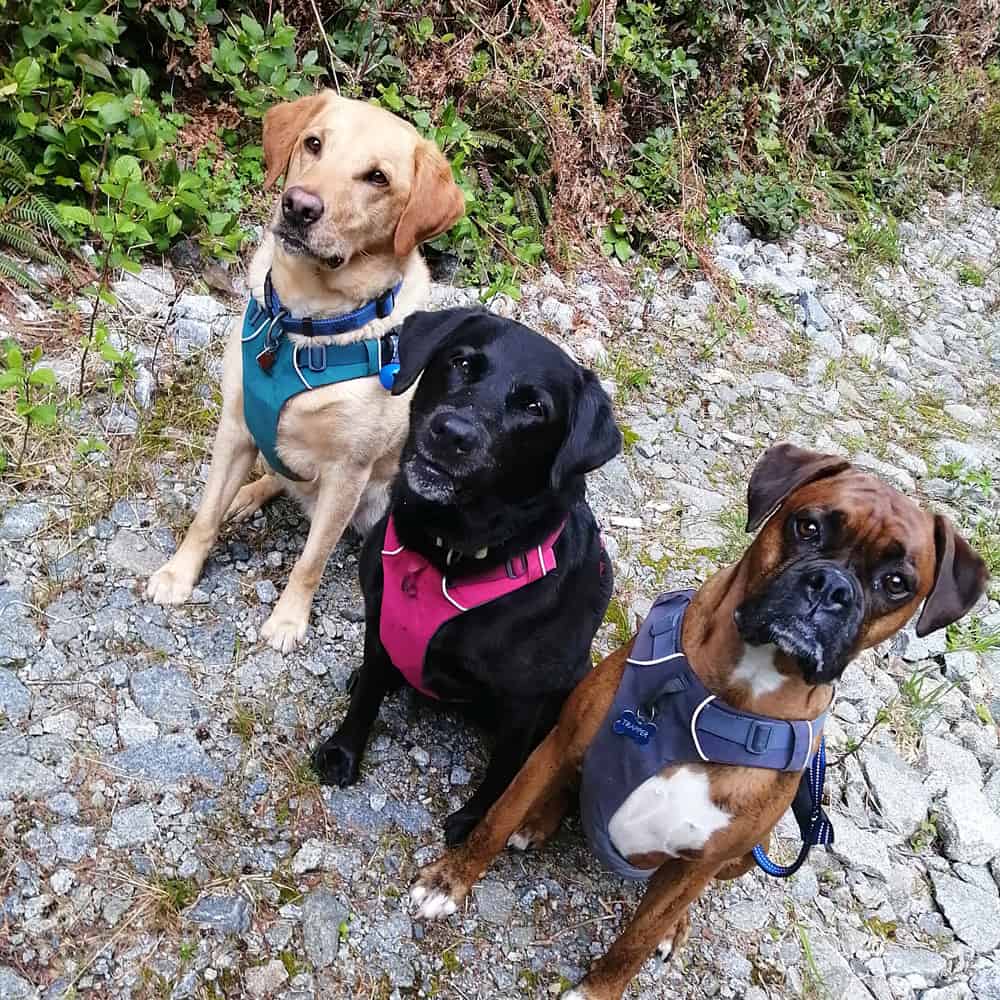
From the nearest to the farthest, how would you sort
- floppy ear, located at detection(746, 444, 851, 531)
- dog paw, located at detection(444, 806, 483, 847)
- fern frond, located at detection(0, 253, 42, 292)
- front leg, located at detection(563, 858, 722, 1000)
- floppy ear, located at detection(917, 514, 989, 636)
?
floppy ear, located at detection(917, 514, 989, 636)
floppy ear, located at detection(746, 444, 851, 531)
front leg, located at detection(563, 858, 722, 1000)
dog paw, located at detection(444, 806, 483, 847)
fern frond, located at detection(0, 253, 42, 292)

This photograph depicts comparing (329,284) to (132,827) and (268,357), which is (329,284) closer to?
(268,357)

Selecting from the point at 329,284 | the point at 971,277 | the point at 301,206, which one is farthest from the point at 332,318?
the point at 971,277

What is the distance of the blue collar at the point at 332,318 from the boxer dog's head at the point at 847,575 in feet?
5.09

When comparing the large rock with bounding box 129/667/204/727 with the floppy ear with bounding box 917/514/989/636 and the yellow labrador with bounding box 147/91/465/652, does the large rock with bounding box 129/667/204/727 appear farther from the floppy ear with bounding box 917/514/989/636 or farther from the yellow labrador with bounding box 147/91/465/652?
the floppy ear with bounding box 917/514/989/636

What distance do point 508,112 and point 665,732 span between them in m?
4.57

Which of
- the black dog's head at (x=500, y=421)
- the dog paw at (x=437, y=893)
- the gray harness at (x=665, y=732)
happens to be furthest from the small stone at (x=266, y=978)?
the black dog's head at (x=500, y=421)

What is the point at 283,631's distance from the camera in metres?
3.35

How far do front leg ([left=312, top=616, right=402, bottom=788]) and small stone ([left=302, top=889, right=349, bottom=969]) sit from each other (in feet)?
1.29

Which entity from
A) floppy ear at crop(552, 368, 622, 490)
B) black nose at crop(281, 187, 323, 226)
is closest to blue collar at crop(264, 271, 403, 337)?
black nose at crop(281, 187, 323, 226)

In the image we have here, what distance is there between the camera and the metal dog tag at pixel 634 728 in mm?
2395

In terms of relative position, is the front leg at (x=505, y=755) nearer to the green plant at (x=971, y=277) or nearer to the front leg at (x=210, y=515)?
the front leg at (x=210, y=515)

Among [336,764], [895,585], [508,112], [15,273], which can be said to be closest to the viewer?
[895,585]

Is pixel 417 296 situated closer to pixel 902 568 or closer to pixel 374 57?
pixel 902 568

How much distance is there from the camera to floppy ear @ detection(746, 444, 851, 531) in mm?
2328
